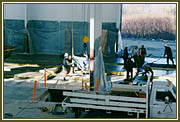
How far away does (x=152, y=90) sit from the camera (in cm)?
941

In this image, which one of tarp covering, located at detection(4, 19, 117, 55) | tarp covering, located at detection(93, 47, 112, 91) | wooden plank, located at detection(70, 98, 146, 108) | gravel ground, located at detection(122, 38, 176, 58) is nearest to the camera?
wooden plank, located at detection(70, 98, 146, 108)

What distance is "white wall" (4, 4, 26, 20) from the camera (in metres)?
24.2

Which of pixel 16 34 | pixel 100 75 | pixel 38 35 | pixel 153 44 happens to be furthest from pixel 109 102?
pixel 16 34

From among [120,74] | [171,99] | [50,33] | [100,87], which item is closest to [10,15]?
[50,33]

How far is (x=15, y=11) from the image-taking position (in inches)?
968

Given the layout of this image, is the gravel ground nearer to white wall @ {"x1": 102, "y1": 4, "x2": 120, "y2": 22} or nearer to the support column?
white wall @ {"x1": 102, "y1": 4, "x2": 120, "y2": 22}

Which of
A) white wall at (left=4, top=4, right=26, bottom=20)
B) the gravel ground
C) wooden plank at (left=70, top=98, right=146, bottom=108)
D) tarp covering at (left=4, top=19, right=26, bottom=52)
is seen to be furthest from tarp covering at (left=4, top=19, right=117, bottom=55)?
wooden plank at (left=70, top=98, right=146, bottom=108)

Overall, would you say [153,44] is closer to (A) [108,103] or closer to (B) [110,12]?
(B) [110,12]

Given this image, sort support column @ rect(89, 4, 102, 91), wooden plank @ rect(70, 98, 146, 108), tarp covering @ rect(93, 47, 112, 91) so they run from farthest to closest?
tarp covering @ rect(93, 47, 112, 91)
support column @ rect(89, 4, 102, 91)
wooden plank @ rect(70, 98, 146, 108)

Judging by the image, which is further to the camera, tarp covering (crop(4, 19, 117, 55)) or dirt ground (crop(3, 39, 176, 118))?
tarp covering (crop(4, 19, 117, 55))

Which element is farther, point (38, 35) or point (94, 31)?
point (38, 35)

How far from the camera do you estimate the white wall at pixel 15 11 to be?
2416cm

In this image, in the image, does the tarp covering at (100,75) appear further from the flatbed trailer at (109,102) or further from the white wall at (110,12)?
the white wall at (110,12)

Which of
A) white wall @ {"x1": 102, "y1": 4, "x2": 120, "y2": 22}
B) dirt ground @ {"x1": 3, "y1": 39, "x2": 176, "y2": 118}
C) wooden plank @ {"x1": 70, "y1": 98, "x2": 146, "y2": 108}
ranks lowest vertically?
dirt ground @ {"x1": 3, "y1": 39, "x2": 176, "y2": 118}
